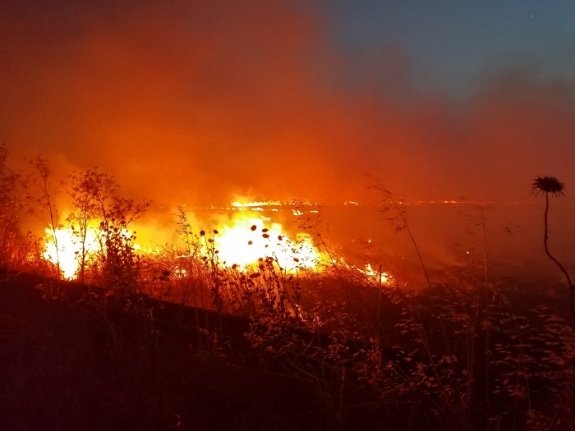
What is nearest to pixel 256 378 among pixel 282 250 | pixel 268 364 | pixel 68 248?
pixel 268 364

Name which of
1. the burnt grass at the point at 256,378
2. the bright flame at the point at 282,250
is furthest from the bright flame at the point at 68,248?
the burnt grass at the point at 256,378

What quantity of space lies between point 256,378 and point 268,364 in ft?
1.08

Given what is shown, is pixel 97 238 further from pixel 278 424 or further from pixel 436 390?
→ pixel 436 390

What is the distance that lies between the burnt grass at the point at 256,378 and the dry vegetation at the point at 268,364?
13mm

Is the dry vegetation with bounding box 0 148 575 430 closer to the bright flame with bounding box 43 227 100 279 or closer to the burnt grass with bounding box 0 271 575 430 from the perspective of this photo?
the burnt grass with bounding box 0 271 575 430

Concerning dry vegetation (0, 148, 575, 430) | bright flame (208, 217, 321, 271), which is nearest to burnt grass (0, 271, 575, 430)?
dry vegetation (0, 148, 575, 430)

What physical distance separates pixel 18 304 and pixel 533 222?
24.9m

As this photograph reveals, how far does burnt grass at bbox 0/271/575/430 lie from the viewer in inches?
147

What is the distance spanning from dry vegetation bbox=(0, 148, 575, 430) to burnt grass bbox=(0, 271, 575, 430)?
13 mm

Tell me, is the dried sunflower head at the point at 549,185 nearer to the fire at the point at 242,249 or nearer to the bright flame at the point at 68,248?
the fire at the point at 242,249

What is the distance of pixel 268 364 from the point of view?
15.9 feet

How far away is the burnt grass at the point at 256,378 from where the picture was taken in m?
3.72

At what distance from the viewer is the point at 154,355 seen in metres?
4.62

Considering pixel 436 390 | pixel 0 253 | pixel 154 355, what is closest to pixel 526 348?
pixel 436 390
